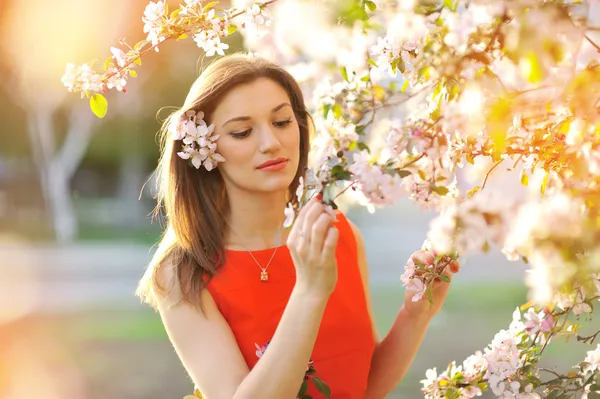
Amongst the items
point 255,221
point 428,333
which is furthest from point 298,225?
point 428,333

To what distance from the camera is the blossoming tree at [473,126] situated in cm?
82

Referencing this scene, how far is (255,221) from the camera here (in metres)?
1.81

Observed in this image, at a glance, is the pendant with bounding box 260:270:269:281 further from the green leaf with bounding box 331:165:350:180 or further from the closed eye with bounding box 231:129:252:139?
the green leaf with bounding box 331:165:350:180

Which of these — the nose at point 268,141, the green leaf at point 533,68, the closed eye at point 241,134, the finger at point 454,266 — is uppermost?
the closed eye at point 241,134

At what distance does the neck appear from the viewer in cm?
178

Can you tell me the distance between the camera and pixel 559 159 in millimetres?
1238

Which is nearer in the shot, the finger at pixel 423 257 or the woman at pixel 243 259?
the finger at pixel 423 257

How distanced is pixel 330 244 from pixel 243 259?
58 cm

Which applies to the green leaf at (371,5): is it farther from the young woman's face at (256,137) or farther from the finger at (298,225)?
the young woman's face at (256,137)

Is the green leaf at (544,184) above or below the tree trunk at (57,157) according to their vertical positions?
below

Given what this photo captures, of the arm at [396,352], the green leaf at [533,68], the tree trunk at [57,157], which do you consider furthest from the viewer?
the tree trunk at [57,157]

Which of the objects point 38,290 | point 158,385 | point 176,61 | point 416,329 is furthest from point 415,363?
point 176,61

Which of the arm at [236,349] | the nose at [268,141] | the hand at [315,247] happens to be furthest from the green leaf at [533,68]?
→ the nose at [268,141]

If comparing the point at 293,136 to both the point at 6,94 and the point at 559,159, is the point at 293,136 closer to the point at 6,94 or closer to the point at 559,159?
the point at 559,159
